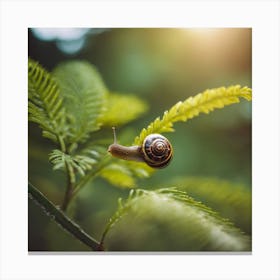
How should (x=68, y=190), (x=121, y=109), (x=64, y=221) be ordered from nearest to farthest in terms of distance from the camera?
(x=64, y=221) < (x=68, y=190) < (x=121, y=109)

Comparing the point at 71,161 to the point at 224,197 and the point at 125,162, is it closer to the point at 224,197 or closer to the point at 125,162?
the point at 125,162

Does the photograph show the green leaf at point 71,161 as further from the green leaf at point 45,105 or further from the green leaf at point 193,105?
the green leaf at point 193,105

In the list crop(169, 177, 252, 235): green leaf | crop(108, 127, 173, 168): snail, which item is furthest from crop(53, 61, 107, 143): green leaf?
crop(169, 177, 252, 235): green leaf

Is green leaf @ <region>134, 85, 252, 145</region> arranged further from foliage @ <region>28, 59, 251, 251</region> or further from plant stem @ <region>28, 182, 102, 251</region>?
plant stem @ <region>28, 182, 102, 251</region>

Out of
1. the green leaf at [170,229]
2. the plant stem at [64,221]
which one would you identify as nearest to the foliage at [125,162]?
the green leaf at [170,229]

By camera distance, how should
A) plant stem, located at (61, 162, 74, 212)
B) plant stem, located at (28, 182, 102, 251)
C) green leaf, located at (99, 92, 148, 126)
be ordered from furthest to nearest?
green leaf, located at (99, 92, 148, 126), plant stem, located at (61, 162, 74, 212), plant stem, located at (28, 182, 102, 251)

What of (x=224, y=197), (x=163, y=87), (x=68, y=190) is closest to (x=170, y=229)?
(x=224, y=197)

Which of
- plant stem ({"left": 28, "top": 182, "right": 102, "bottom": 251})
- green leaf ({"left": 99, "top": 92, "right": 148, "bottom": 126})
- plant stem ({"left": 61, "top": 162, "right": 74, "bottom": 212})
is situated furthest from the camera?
green leaf ({"left": 99, "top": 92, "right": 148, "bottom": 126})

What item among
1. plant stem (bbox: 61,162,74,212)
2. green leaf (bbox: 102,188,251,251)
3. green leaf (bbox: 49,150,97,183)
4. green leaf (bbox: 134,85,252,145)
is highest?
green leaf (bbox: 134,85,252,145)
